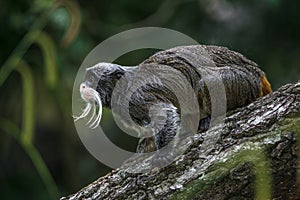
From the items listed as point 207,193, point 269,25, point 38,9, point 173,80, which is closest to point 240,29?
point 269,25

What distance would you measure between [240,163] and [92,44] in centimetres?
351

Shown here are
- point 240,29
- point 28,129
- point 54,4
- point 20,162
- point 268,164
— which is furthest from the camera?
point 20,162

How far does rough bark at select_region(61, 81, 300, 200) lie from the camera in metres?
2.27

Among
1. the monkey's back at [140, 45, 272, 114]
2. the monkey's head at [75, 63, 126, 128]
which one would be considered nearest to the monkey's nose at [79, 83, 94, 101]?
the monkey's head at [75, 63, 126, 128]

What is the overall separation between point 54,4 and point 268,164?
273 centimetres

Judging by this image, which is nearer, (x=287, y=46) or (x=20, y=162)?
(x=287, y=46)

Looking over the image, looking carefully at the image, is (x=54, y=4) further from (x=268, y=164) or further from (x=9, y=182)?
(x=268, y=164)

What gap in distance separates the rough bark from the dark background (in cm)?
268

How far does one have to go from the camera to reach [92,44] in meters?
5.70

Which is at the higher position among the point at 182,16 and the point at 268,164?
the point at 182,16

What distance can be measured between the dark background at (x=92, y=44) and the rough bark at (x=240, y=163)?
8.79 ft

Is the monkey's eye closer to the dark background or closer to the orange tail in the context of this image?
the orange tail

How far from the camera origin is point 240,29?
5832mm

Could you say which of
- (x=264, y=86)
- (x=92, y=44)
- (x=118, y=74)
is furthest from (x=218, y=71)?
(x=92, y=44)
